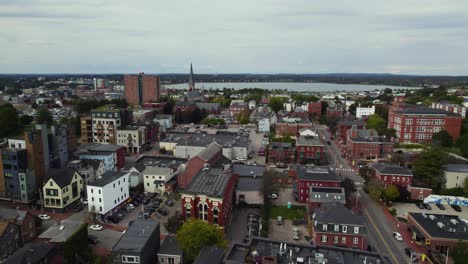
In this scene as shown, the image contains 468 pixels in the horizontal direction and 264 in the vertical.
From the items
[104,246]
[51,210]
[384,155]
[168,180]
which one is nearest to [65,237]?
[104,246]

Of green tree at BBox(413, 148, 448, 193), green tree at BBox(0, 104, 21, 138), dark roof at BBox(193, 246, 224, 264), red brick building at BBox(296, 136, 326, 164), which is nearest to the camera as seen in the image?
dark roof at BBox(193, 246, 224, 264)

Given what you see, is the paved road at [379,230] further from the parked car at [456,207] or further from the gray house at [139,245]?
the gray house at [139,245]

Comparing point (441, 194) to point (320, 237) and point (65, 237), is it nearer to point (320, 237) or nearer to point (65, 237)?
point (320, 237)

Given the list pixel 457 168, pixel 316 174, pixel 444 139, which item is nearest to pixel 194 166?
pixel 316 174

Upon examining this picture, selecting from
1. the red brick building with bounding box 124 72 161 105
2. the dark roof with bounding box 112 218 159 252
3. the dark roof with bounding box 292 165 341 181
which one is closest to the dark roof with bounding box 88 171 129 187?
the dark roof with bounding box 112 218 159 252

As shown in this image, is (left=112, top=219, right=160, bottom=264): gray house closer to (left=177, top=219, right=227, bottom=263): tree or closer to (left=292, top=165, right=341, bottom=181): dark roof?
(left=177, top=219, right=227, bottom=263): tree

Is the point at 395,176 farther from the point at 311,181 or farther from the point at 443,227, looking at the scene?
the point at 443,227

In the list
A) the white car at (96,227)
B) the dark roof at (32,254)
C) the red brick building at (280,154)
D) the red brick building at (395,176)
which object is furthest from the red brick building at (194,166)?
the red brick building at (395,176)
